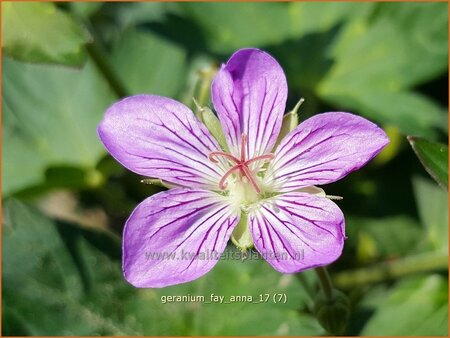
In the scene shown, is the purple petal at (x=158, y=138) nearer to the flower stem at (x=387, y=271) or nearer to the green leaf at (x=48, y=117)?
the flower stem at (x=387, y=271)

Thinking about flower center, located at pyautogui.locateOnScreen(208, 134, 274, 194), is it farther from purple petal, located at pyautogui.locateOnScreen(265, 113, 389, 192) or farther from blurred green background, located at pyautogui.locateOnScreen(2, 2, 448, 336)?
blurred green background, located at pyautogui.locateOnScreen(2, 2, 448, 336)

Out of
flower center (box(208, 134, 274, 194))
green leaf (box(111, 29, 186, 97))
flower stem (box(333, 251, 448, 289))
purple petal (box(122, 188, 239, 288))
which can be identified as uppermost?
flower center (box(208, 134, 274, 194))

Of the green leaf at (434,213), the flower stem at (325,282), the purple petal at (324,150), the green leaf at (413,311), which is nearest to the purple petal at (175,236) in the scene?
the purple petal at (324,150)

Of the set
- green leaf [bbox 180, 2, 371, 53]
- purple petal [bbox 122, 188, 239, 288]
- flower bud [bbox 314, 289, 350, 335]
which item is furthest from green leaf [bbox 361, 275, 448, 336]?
green leaf [bbox 180, 2, 371, 53]

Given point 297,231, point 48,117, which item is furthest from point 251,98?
point 48,117

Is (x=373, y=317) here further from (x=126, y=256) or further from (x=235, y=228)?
(x=126, y=256)
